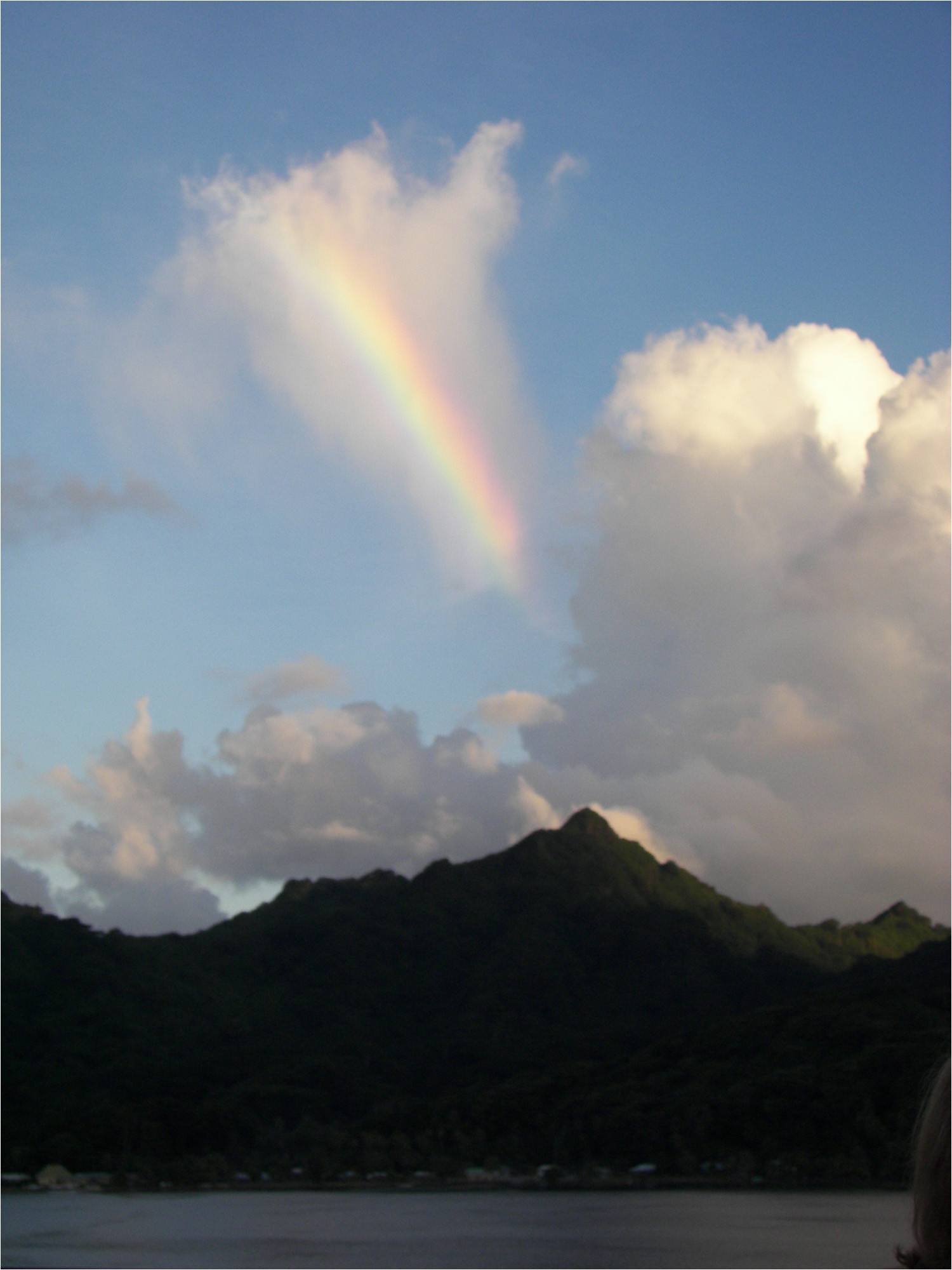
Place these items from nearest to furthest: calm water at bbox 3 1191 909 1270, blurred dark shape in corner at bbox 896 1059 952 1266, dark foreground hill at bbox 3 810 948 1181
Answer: blurred dark shape in corner at bbox 896 1059 952 1266 < calm water at bbox 3 1191 909 1270 < dark foreground hill at bbox 3 810 948 1181

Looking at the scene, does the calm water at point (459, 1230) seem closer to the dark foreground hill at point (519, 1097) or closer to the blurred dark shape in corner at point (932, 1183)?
the dark foreground hill at point (519, 1097)

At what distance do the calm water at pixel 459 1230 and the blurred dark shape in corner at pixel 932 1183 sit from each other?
65.8 meters

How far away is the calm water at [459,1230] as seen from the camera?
67750mm

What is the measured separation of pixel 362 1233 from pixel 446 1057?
373 feet

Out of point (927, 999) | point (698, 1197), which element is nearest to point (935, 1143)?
point (698, 1197)

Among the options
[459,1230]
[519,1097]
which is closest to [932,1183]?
[459,1230]

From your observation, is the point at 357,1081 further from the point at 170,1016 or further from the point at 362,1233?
the point at 362,1233

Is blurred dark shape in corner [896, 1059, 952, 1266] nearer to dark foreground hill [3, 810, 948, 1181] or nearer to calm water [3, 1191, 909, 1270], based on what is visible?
calm water [3, 1191, 909, 1270]

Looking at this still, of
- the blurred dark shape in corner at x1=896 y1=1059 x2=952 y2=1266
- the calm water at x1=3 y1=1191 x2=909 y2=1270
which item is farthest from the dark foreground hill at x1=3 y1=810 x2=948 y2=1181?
the blurred dark shape in corner at x1=896 y1=1059 x2=952 y2=1266

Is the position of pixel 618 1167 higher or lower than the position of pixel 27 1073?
lower

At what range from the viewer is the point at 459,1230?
8162 centimetres

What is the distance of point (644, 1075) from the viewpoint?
14975cm

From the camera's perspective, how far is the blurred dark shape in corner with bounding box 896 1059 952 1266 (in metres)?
2.81

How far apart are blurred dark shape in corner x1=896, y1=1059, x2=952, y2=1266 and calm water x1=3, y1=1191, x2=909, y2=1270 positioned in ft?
216
